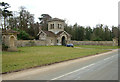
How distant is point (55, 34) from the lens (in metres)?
54.2

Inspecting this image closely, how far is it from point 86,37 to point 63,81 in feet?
245

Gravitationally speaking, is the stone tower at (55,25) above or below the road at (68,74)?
above

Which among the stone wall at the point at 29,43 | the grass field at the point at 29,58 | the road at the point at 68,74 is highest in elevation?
the stone wall at the point at 29,43

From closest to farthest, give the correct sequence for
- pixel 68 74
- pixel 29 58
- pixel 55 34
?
pixel 68 74, pixel 29 58, pixel 55 34

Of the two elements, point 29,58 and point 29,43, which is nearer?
point 29,58

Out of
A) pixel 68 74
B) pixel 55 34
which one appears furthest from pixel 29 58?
pixel 55 34

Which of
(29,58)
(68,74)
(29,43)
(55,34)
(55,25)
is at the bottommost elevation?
(68,74)

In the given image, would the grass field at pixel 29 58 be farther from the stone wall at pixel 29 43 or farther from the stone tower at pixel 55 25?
the stone tower at pixel 55 25

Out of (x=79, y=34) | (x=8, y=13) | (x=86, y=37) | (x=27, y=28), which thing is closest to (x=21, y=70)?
(x=8, y=13)

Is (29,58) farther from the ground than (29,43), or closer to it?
closer to it

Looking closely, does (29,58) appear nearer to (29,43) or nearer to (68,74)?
(68,74)

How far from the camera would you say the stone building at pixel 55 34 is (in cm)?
5107

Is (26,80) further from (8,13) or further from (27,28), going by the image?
(27,28)

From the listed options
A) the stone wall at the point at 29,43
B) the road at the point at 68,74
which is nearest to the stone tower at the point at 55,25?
the stone wall at the point at 29,43
